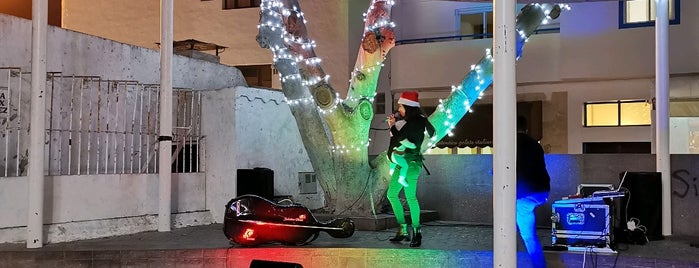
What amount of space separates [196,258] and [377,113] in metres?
12.9

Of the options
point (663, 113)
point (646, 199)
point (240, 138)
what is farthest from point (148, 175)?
point (663, 113)

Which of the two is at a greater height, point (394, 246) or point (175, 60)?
point (175, 60)

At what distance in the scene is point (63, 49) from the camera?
11156mm

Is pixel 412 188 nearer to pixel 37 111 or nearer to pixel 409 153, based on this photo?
pixel 409 153

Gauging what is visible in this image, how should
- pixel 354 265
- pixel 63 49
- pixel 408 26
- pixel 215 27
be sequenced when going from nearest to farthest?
pixel 354 265 < pixel 63 49 < pixel 408 26 < pixel 215 27

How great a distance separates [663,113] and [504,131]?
567 cm

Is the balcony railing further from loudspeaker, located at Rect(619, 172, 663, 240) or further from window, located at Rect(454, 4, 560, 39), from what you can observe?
loudspeaker, located at Rect(619, 172, 663, 240)

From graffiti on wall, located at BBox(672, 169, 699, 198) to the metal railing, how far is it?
726 cm

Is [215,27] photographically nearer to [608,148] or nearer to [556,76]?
[556,76]

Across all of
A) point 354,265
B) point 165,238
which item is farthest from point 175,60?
point 354,265

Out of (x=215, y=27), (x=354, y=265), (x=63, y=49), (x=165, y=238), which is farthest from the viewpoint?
(x=215, y=27)

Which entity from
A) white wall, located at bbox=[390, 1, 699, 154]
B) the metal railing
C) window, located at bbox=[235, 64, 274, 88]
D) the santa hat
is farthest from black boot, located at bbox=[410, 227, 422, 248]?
window, located at bbox=[235, 64, 274, 88]

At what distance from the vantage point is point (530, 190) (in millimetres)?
7652

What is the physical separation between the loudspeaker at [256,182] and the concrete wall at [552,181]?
8.28 feet
